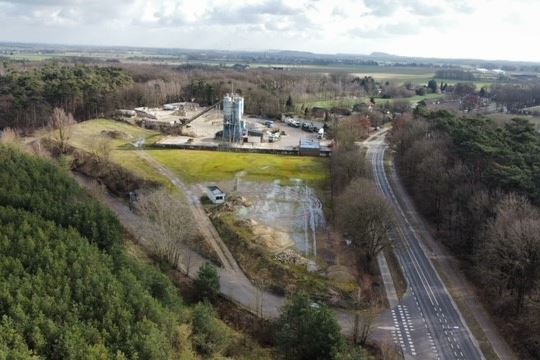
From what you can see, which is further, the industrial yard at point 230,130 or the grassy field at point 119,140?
the industrial yard at point 230,130

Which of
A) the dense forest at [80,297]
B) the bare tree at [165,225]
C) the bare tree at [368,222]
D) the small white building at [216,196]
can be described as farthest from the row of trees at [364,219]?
the dense forest at [80,297]

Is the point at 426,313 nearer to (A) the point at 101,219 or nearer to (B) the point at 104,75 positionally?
(A) the point at 101,219

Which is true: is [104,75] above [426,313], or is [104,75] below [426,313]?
above

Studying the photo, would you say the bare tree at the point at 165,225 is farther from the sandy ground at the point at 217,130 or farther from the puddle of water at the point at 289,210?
the sandy ground at the point at 217,130

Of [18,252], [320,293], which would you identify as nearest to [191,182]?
→ [320,293]

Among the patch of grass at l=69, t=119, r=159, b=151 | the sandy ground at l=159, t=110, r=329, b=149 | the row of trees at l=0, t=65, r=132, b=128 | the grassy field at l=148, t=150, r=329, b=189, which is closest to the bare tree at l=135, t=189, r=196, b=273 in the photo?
the grassy field at l=148, t=150, r=329, b=189

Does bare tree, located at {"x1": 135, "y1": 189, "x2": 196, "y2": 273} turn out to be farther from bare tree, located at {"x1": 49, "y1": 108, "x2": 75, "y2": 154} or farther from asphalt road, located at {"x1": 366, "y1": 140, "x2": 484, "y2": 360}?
bare tree, located at {"x1": 49, "y1": 108, "x2": 75, "y2": 154}
